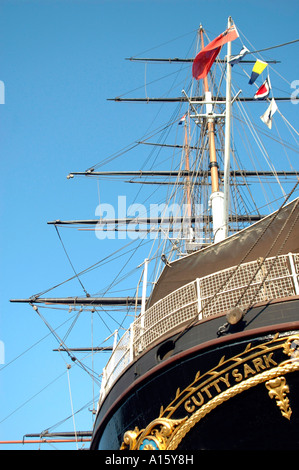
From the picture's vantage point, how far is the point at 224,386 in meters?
8.28

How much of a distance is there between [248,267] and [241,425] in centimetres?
269

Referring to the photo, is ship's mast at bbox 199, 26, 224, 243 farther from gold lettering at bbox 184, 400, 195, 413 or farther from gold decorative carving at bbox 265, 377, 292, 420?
gold decorative carving at bbox 265, 377, 292, 420

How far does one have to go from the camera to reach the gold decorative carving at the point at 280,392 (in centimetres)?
776

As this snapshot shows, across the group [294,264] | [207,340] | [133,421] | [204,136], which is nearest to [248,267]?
[294,264]

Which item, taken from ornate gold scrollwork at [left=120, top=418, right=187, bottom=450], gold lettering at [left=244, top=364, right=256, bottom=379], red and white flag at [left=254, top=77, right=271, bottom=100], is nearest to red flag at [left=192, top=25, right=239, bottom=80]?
red and white flag at [left=254, top=77, right=271, bottom=100]

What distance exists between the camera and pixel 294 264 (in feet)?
30.4

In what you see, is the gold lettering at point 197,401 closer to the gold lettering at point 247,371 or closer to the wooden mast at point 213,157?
the gold lettering at point 247,371

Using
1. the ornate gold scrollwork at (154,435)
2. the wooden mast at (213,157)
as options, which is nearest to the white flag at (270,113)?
the wooden mast at (213,157)

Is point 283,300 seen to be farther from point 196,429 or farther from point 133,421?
point 133,421

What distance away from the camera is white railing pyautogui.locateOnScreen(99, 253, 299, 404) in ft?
29.7

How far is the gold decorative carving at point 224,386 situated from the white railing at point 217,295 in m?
0.92

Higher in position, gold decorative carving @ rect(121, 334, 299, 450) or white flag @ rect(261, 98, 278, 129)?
white flag @ rect(261, 98, 278, 129)

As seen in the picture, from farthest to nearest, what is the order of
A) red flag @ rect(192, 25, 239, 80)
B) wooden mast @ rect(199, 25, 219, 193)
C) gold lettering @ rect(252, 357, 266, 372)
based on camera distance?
1. wooden mast @ rect(199, 25, 219, 193)
2. red flag @ rect(192, 25, 239, 80)
3. gold lettering @ rect(252, 357, 266, 372)
